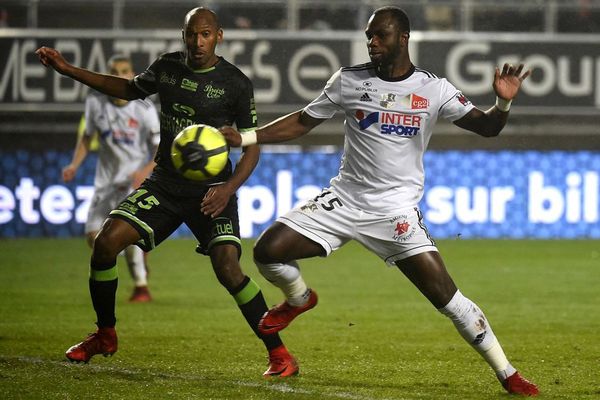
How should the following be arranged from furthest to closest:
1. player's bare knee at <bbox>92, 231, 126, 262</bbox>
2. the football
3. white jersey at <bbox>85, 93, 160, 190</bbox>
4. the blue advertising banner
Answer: the blue advertising banner
white jersey at <bbox>85, 93, 160, 190</bbox>
player's bare knee at <bbox>92, 231, 126, 262</bbox>
the football

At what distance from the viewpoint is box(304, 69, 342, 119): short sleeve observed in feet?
22.6

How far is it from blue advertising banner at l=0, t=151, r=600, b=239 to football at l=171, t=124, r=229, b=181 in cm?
1092

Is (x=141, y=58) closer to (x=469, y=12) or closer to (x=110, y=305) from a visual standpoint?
(x=469, y=12)

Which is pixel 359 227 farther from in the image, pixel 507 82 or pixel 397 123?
pixel 507 82

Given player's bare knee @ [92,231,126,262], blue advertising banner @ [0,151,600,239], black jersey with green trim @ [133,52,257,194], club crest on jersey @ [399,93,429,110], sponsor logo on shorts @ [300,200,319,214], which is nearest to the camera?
club crest on jersey @ [399,93,429,110]

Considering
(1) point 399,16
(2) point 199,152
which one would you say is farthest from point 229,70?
(1) point 399,16

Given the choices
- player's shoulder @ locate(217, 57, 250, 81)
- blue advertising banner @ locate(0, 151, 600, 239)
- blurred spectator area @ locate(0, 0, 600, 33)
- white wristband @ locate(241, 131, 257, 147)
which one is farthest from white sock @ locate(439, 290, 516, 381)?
blurred spectator area @ locate(0, 0, 600, 33)

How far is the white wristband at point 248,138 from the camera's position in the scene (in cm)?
685

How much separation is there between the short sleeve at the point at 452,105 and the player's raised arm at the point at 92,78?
74.8 inches

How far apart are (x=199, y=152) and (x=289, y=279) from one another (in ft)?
3.28

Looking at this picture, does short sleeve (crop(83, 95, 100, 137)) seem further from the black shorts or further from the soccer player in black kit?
the black shorts

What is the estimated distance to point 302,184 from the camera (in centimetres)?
1772

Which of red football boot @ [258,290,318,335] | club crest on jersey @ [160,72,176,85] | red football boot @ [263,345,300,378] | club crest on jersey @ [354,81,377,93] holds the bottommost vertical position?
red football boot @ [263,345,300,378]

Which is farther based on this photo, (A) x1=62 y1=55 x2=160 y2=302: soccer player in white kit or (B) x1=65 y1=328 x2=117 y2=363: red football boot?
(A) x1=62 y1=55 x2=160 y2=302: soccer player in white kit
